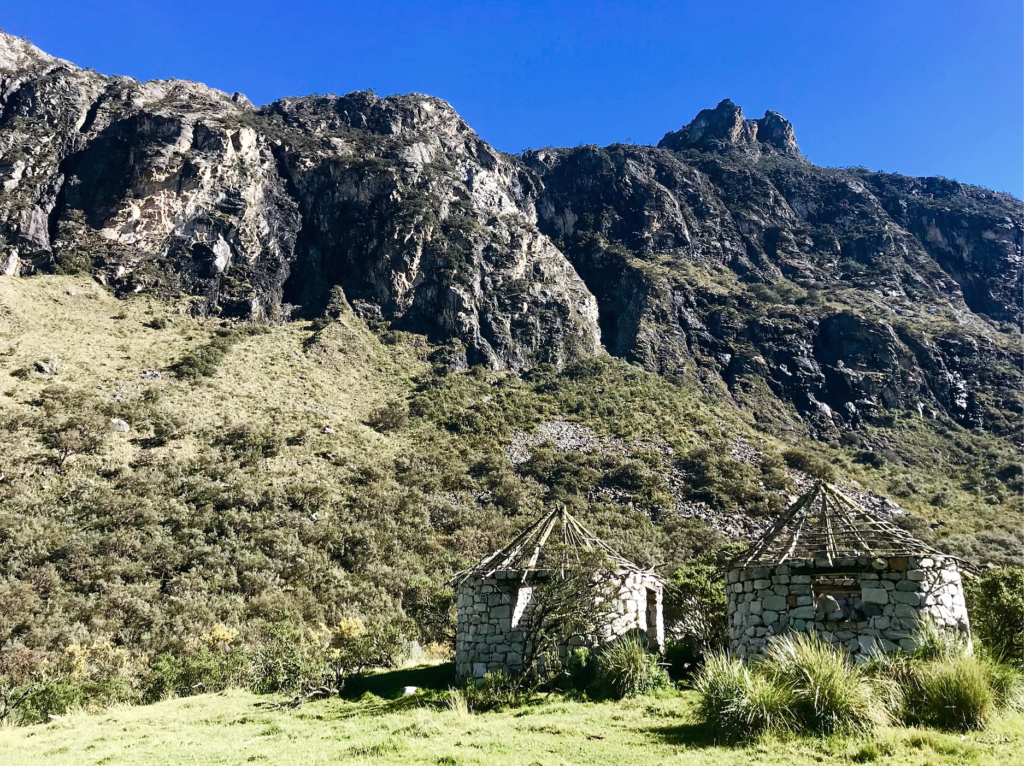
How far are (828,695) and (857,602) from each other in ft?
13.0

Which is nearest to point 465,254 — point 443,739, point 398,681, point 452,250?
point 452,250

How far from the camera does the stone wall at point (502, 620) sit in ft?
44.9

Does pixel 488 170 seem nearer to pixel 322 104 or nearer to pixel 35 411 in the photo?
pixel 322 104

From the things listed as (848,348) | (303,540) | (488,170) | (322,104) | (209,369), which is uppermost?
(322,104)

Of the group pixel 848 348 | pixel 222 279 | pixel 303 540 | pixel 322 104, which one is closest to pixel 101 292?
pixel 222 279

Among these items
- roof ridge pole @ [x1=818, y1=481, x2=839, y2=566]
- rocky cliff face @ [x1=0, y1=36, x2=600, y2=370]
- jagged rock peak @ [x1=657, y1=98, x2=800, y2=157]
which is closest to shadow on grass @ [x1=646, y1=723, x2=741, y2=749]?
roof ridge pole @ [x1=818, y1=481, x2=839, y2=566]

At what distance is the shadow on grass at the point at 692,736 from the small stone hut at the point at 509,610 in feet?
14.9

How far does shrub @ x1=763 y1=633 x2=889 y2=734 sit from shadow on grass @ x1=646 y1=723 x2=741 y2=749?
3.36 feet

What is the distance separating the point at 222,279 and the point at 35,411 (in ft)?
92.2

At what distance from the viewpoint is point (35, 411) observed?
37.5 metres

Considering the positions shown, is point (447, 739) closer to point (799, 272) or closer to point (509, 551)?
point (509, 551)

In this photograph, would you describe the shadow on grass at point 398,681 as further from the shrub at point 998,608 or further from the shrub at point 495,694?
the shrub at point 998,608

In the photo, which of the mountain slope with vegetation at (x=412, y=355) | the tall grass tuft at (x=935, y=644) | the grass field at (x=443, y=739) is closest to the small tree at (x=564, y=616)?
the grass field at (x=443, y=739)

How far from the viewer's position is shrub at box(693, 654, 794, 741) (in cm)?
758
